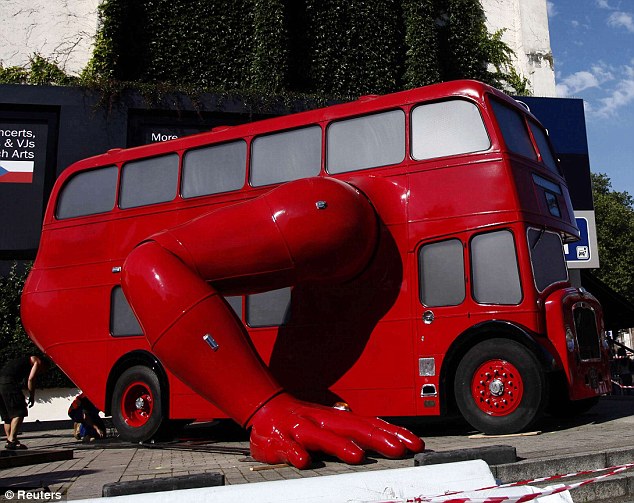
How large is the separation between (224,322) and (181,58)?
12.6m

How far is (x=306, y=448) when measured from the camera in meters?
6.19

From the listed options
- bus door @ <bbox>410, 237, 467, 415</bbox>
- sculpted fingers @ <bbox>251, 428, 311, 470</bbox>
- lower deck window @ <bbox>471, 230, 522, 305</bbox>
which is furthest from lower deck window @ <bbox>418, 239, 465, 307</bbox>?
sculpted fingers @ <bbox>251, 428, 311, 470</bbox>

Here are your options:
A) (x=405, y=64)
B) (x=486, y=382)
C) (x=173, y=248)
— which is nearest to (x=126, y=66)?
(x=405, y=64)

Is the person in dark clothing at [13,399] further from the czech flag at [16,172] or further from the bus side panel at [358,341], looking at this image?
the czech flag at [16,172]

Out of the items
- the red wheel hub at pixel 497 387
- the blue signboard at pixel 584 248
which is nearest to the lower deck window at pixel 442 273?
the red wheel hub at pixel 497 387

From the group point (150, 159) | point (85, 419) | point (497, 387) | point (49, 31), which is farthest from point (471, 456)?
point (49, 31)

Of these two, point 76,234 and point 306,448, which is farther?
point 76,234

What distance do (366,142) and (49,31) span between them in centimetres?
1294

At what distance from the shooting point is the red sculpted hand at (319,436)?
19.5ft

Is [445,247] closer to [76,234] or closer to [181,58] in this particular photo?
[76,234]

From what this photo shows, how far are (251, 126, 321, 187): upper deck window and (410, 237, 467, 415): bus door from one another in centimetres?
210

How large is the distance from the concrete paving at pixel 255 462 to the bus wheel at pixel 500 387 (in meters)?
0.23

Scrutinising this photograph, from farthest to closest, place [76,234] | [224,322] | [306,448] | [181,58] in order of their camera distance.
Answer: [181,58] → [76,234] → [224,322] → [306,448]

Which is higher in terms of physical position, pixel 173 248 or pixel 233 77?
pixel 233 77
